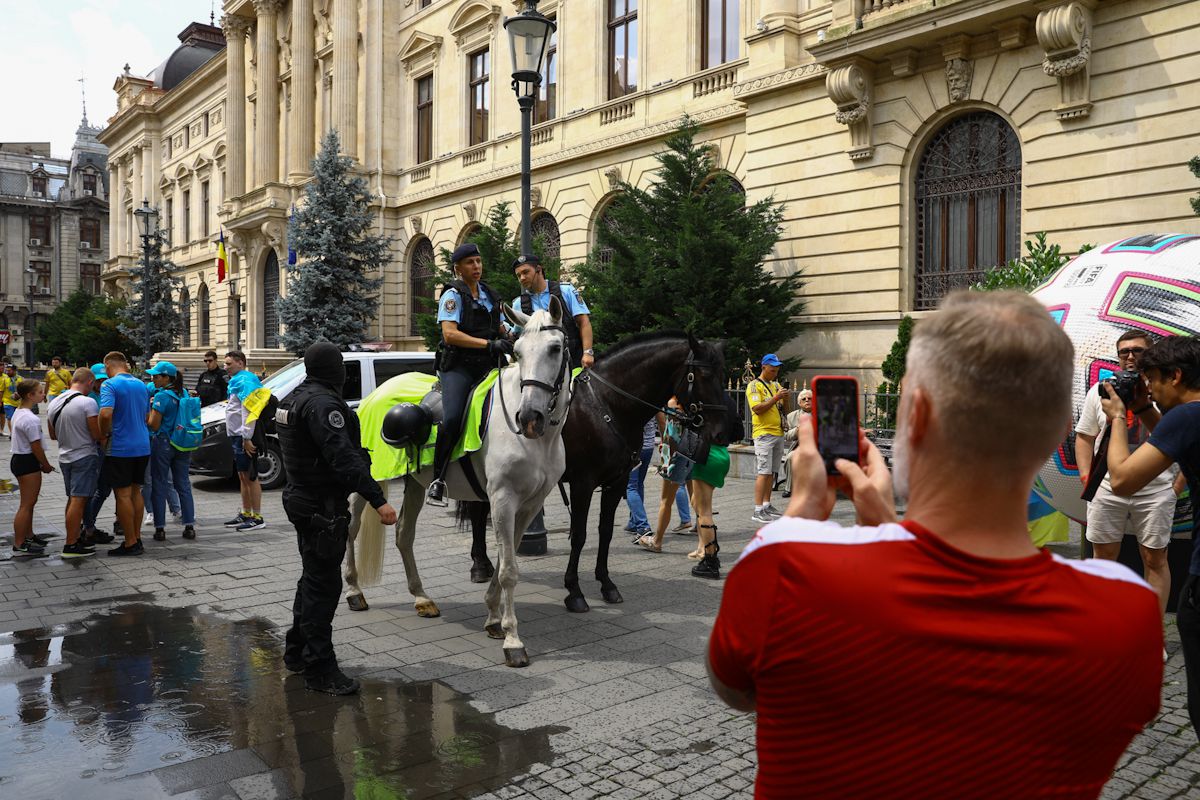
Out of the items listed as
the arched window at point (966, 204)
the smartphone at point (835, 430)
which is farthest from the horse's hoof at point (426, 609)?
the arched window at point (966, 204)

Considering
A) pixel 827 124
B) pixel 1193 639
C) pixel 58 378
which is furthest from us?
pixel 58 378

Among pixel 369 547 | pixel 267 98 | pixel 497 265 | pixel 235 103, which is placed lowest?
pixel 369 547

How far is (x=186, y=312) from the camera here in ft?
170

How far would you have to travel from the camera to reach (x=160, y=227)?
56.9m

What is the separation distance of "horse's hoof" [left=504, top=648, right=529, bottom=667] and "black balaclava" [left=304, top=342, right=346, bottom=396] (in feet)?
6.25

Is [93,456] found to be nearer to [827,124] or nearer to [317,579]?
[317,579]

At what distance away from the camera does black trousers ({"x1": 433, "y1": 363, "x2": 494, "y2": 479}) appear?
6473 mm

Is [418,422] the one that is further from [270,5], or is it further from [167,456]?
[270,5]

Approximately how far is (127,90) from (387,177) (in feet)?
126

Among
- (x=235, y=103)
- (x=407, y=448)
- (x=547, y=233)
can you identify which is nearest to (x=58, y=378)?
(x=547, y=233)

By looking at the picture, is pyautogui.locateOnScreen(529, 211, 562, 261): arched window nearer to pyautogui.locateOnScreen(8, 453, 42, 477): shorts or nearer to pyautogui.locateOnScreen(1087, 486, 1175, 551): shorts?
pyautogui.locateOnScreen(8, 453, 42, 477): shorts

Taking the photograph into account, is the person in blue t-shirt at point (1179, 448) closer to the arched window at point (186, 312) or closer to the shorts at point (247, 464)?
the shorts at point (247, 464)

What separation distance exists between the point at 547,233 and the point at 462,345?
2086 centimetres

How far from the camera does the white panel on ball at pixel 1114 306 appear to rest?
6004 millimetres
